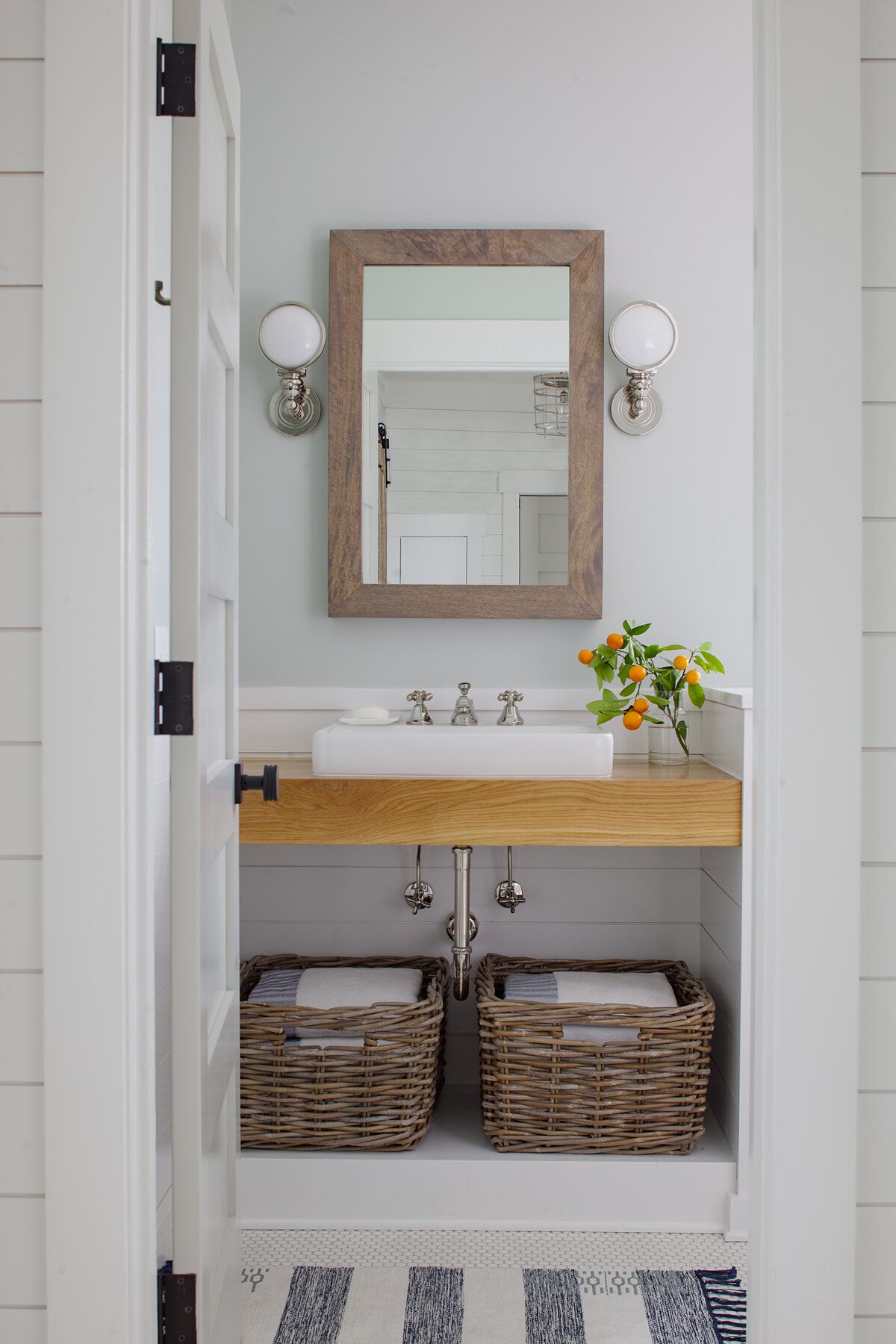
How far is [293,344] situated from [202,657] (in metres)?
1.30

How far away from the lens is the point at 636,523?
7.78ft

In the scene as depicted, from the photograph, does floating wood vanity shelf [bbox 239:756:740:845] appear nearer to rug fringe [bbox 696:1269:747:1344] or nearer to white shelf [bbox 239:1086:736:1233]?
white shelf [bbox 239:1086:736:1233]

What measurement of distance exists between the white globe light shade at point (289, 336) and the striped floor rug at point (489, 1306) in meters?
1.92

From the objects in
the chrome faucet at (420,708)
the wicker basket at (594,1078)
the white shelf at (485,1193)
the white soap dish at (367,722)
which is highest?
the chrome faucet at (420,708)

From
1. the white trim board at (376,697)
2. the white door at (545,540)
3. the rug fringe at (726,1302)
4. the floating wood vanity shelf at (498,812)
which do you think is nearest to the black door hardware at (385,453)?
the white door at (545,540)

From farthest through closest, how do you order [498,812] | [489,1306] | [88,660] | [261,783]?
1. [498,812]
2. [489,1306]
3. [261,783]
4. [88,660]

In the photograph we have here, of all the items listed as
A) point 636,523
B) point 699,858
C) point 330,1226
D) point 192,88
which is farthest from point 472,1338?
point 192,88

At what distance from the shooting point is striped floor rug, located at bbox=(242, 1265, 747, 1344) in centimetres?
162

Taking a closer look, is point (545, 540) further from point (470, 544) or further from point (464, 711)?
point (464, 711)

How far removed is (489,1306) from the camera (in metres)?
1.70

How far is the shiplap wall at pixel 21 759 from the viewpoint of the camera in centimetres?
102

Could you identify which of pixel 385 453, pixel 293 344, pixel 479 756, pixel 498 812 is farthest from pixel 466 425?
pixel 498 812

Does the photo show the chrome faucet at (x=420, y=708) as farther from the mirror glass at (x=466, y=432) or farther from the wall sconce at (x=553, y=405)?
the wall sconce at (x=553, y=405)

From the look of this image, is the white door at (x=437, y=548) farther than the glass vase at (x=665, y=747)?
Yes
